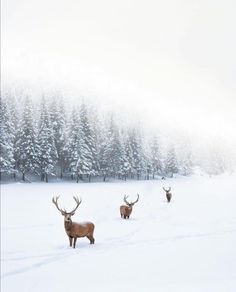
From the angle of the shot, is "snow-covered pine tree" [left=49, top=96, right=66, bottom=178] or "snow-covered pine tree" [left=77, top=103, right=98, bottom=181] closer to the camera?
"snow-covered pine tree" [left=77, top=103, right=98, bottom=181]

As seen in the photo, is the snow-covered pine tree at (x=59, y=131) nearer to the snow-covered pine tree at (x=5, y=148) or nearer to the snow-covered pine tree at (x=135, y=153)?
the snow-covered pine tree at (x=5, y=148)

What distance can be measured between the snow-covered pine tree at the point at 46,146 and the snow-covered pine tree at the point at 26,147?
998 millimetres

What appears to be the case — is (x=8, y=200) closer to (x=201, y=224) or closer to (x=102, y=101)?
(x=201, y=224)

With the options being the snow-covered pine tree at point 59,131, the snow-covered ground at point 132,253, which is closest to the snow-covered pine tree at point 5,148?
the snow-covered pine tree at point 59,131

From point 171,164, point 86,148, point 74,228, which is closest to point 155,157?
point 171,164

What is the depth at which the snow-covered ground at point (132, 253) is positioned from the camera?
7830 millimetres

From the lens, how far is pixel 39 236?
15.9m

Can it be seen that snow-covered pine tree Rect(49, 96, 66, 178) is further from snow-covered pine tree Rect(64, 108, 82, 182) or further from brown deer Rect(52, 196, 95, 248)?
brown deer Rect(52, 196, 95, 248)

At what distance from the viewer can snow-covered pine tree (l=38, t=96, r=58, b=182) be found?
48156 millimetres

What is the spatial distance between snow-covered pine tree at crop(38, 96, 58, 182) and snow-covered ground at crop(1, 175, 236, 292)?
1073 inches

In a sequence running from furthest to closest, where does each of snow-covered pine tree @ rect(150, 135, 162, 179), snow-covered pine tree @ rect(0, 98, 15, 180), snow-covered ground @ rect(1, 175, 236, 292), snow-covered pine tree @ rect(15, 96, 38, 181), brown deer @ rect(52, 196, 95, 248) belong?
snow-covered pine tree @ rect(150, 135, 162, 179) → snow-covered pine tree @ rect(15, 96, 38, 181) → snow-covered pine tree @ rect(0, 98, 15, 180) → brown deer @ rect(52, 196, 95, 248) → snow-covered ground @ rect(1, 175, 236, 292)

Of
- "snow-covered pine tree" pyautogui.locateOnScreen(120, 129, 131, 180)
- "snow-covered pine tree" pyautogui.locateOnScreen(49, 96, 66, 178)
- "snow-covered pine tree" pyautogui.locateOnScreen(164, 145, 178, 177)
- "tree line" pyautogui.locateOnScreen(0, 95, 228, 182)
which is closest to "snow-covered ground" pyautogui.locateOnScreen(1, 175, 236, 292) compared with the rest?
"tree line" pyautogui.locateOnScreen(0, 95, 228, 182)

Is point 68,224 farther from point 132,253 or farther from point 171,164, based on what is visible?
point 171,164

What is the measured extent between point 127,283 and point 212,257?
2.80 m
